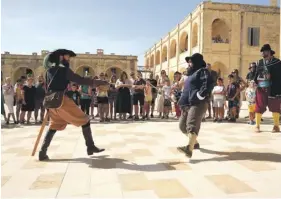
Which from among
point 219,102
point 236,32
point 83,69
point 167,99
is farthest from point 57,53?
point 83,69

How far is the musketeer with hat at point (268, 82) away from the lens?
22.1ft

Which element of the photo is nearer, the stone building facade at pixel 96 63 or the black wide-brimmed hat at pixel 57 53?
the black wide-brimmed hat at pixel 57 53

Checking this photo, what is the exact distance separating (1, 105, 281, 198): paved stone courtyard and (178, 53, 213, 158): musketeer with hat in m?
0.41

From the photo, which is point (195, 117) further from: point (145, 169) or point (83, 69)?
point (83, 69)

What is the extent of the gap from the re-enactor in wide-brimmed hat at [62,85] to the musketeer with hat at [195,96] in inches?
54.2

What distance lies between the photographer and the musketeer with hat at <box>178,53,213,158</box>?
4363 mm

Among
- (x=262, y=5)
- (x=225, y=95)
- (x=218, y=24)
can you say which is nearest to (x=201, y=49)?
(x=218, y=24)

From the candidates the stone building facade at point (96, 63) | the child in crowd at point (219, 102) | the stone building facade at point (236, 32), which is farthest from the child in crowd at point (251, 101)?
the stone building facade at point (96, 63)

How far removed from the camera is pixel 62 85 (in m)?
4.44

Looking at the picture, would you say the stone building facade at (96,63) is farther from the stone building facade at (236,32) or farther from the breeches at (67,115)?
the breeches at (67,115)

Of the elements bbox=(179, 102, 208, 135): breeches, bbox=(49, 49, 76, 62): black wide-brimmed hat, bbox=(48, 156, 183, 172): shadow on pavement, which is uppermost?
bbox=(49, 49, 76, 62): black wide-brimmed hat

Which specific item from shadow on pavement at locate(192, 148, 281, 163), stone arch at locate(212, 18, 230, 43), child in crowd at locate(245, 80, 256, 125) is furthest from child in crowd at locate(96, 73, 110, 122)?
stone arch at locate(212, 18, 230, 43)

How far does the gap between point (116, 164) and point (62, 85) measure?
Result: 1.50 meters

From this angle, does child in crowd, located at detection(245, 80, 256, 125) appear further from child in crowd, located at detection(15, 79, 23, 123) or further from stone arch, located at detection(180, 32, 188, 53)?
stone arch, located at detection(180, 32, 188, 53)
